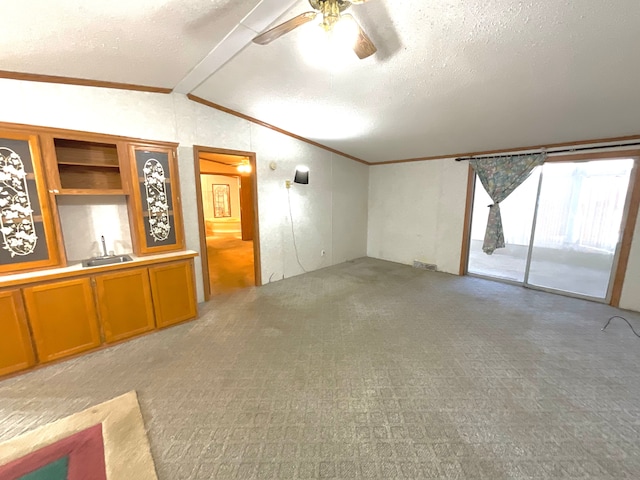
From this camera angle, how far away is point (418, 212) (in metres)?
4.92

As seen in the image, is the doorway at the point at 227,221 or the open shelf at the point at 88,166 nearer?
the open shelf at the point at 88,166

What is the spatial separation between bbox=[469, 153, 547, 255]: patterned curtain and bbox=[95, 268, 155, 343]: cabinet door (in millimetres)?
4743

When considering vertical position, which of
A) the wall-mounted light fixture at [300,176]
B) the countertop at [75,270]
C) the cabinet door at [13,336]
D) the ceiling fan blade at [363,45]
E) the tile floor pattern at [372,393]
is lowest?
the tile floor pattern at [372,393]

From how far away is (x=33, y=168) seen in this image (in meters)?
1.97

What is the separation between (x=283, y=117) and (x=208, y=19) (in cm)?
174

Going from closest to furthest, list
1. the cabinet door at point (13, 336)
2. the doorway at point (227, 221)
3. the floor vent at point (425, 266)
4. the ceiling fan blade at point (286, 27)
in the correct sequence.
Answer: the ceiling fan blade at point (286, 27)
the cabinet door at point (13, 336)
the doorway at point (227, 221)
the floor vent at point (425, 266)

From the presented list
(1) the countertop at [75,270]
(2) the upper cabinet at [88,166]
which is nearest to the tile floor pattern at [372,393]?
(1) the countertop at [75,270]

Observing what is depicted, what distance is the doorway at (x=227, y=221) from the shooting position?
3.39m

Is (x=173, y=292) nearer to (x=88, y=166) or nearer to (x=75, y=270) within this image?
(x=75, y=270)

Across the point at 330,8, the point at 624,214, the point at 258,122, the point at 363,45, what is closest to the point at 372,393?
the point at 363,45

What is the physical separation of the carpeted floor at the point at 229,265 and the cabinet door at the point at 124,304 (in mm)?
1171

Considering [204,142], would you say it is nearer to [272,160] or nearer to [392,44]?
[272,160]

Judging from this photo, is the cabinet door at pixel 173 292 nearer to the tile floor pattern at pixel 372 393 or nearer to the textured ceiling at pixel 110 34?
the tile floor pattern at pixel 372 393

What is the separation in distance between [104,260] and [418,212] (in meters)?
4.74
